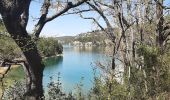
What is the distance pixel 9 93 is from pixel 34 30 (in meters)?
2.33

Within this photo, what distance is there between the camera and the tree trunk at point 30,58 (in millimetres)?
8750

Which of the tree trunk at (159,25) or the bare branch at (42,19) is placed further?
the tree trunk at (159,25)

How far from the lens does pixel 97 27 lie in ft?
62.8

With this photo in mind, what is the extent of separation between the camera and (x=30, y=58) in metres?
9.52

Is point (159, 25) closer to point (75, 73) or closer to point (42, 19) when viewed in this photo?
point (42, 19)

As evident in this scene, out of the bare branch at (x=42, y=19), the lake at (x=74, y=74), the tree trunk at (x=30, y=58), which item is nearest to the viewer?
the tree trunk at (x=30, y=58)

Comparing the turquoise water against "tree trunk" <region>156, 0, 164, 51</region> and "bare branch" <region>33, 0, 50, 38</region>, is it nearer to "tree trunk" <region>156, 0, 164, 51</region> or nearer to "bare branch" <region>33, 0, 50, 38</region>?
"bare branch" <region>33, 0, 50, 38</region>

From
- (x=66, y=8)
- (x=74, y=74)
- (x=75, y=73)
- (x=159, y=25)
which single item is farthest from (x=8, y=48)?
(x=75, y=73)

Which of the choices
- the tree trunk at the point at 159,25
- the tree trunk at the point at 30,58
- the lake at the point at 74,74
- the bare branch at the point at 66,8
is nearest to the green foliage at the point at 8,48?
the lake at the point at 74,74

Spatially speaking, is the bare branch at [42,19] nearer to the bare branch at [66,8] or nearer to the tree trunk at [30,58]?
the bare branch at [66,8]

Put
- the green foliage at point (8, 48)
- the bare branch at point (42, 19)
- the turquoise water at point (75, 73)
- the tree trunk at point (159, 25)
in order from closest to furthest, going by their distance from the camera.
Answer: the bare branch at point (42, 19) → the green foliage at point (8, 48) → the turquoise water at point (75, 73) → the tree trunk at point (159, 25)

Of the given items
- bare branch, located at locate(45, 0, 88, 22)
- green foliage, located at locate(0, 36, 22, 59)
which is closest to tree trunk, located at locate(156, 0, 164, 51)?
bare branch, located at locate(45, 0, 88, 22)

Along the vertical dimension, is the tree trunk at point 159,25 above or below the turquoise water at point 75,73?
above

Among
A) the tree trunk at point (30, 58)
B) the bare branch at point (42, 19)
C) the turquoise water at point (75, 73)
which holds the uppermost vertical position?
the bare branch at point (42, 19)
